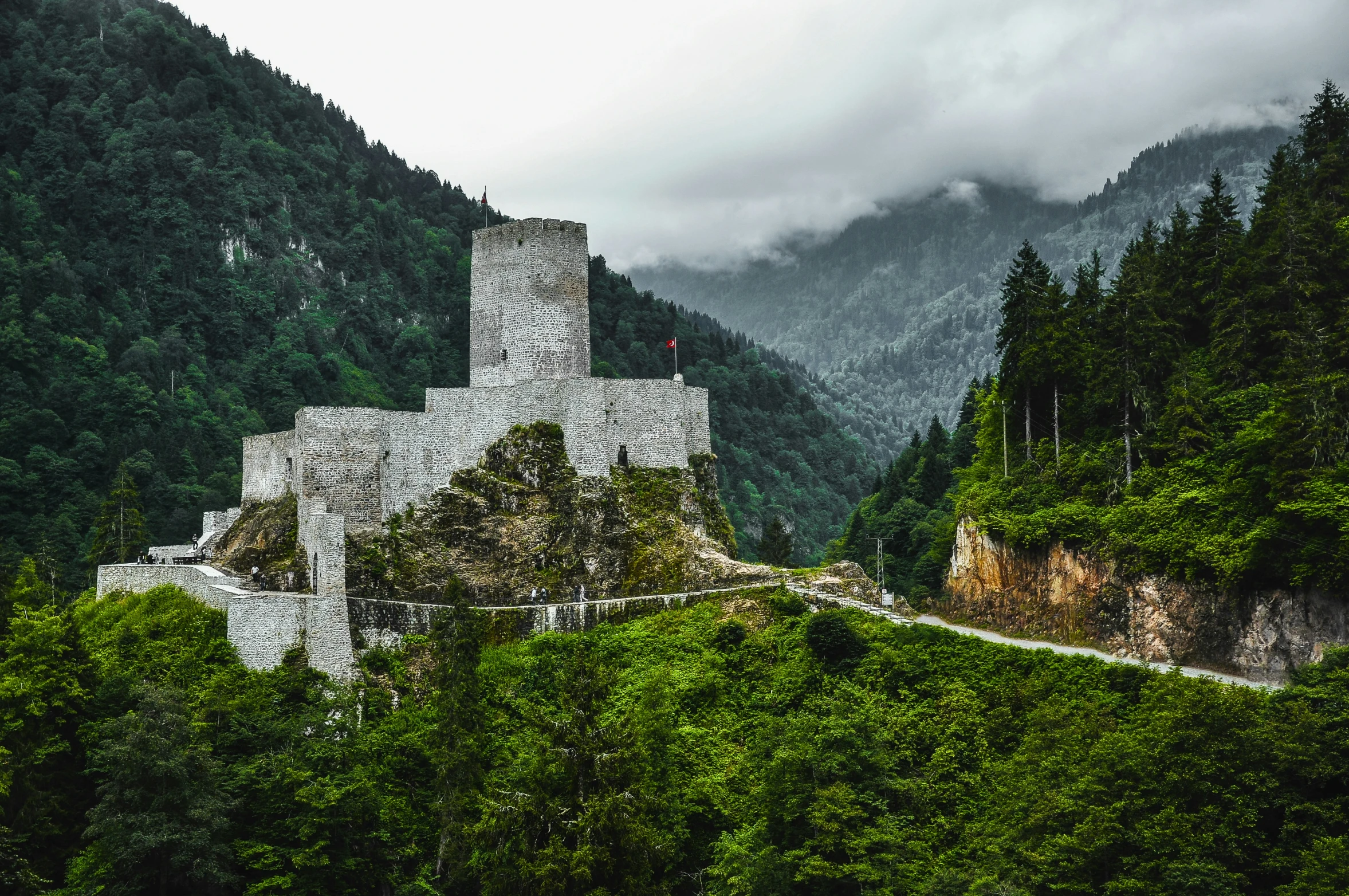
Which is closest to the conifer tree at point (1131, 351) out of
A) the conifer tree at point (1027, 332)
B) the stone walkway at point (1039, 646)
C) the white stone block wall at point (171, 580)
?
the conifer tree at point (1027, 332)

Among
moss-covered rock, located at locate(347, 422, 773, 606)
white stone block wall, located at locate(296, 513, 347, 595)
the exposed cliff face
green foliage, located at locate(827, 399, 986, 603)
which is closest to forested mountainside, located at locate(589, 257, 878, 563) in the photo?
green foliage, located at locate(827, 399, 986, 603)

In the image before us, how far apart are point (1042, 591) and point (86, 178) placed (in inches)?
4189

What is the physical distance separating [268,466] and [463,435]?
30.6ft

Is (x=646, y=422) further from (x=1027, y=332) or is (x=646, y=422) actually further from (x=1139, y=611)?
(x=1139, y=611)

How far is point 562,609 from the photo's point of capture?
4572 cm

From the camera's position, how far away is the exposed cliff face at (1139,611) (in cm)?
3472

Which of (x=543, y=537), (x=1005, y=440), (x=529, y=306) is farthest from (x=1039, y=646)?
(x=529, y=306)

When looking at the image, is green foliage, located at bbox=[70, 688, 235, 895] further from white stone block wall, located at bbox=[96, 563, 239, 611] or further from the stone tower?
the stone tower

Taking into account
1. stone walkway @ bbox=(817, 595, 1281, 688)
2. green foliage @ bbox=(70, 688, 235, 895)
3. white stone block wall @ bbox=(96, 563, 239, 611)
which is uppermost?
white stone block wall @ bbox=(96, 563, 239, 611)

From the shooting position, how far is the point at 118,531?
67.2 meters

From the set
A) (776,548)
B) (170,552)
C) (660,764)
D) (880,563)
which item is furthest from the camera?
(776,548)

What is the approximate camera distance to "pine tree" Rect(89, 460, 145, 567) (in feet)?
216

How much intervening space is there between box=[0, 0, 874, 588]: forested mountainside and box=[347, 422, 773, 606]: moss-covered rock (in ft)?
118

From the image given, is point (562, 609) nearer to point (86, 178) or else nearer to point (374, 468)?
point (374, 468)
